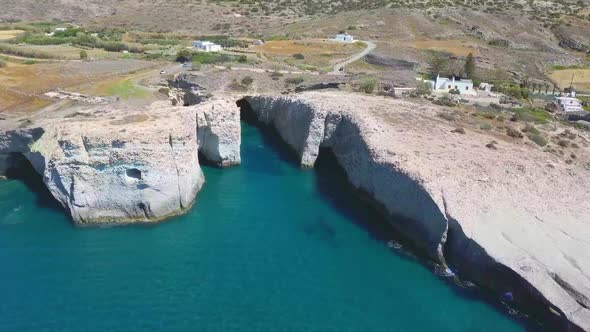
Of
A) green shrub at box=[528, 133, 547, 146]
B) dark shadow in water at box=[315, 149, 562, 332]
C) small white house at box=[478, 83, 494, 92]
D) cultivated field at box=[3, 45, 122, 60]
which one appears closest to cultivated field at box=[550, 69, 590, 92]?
small white house at box=[478, 83, 494, 92]

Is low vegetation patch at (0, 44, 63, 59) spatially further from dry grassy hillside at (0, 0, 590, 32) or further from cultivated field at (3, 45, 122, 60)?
dry grassy hillside at (0, 0, 590, 32)

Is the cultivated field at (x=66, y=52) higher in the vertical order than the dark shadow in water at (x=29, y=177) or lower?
higher

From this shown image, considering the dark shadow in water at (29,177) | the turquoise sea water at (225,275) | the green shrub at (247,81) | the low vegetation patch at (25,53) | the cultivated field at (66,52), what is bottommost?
the turquoise sea water at (225,275)

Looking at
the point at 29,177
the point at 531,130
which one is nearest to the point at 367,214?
the point at 531,130

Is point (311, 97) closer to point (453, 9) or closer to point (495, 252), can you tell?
point (495, 252)

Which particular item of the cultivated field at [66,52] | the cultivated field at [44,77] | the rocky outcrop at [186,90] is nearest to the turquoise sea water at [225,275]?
the cultivated field at [44,77]

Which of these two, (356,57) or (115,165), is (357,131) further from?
(356,57)

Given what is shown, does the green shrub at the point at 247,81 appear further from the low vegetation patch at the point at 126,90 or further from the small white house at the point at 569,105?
the small white house at the point at 569,105
